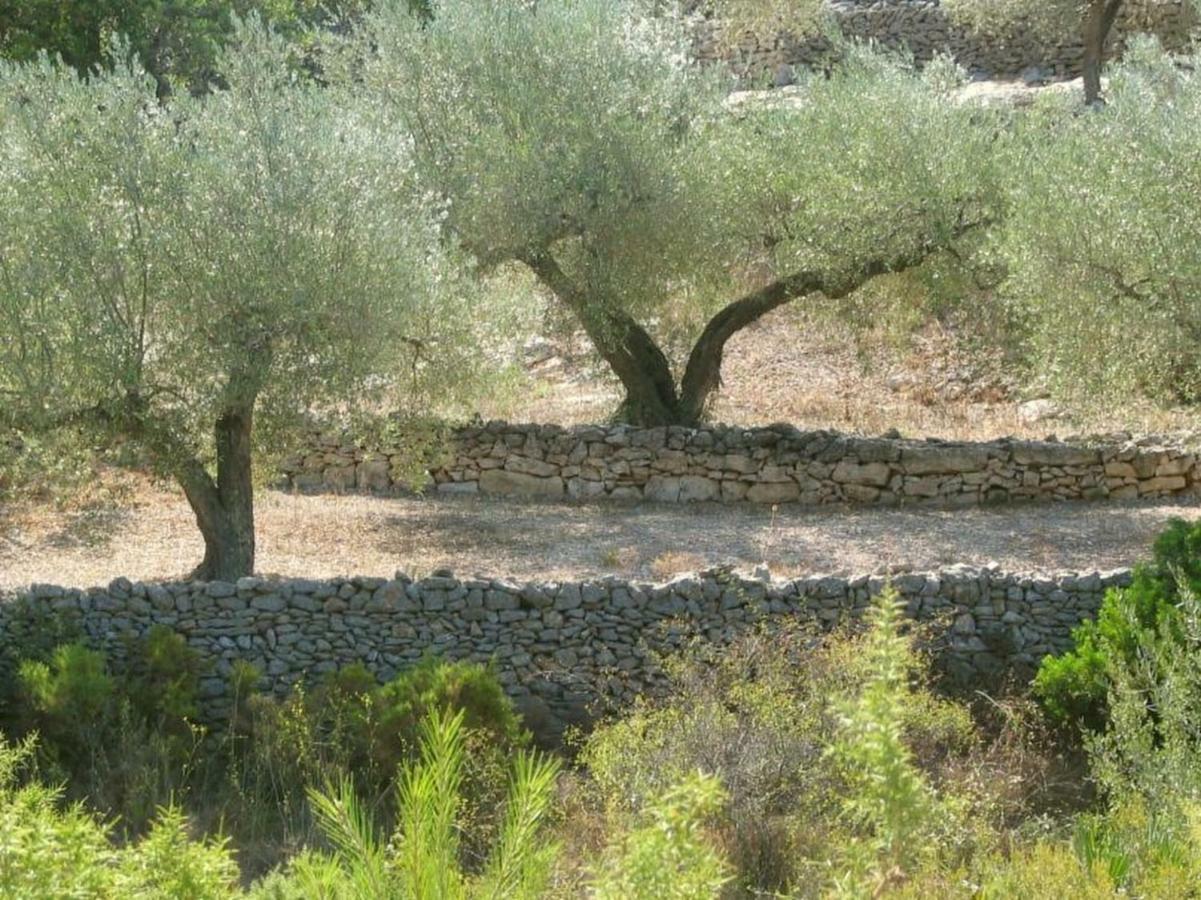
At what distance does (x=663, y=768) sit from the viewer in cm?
951

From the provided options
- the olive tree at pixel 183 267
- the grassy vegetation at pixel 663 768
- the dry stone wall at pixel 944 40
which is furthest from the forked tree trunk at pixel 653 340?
the dry stone wall at pixel 944 40

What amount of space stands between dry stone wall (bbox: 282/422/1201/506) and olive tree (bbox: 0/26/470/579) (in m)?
4.38

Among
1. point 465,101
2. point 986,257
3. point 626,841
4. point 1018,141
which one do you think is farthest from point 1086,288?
point 626,841

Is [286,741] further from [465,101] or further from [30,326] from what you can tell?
[465,101]

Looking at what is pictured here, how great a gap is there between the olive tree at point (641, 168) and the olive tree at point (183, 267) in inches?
147

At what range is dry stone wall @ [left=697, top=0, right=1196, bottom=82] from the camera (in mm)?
32781

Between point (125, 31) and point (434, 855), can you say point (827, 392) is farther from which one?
point (434, 855)

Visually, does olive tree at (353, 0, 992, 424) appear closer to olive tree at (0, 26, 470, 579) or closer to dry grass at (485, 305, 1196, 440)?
dry grass at (485, 305, 1196, 440)

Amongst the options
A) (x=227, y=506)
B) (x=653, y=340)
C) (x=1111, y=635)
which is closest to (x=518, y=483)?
(x=653, y=340)

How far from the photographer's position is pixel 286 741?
35.9ft

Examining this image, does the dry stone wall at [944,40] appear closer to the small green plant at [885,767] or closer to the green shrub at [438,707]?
the green shrub at [438,707]

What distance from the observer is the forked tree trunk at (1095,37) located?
95.1 ft

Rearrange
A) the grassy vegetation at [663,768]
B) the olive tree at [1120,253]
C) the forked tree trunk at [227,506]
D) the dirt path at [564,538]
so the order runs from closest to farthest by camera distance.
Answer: the grassy vegetation at [663,768] < the forked tree trunk at [227,506] < the olive tree at [1120,253] < the dirt path at [564,538]

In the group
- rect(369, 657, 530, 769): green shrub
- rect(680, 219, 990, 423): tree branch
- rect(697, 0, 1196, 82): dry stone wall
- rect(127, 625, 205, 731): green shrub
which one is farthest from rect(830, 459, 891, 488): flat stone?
rect(697, 0, 1196, 82): dry stone wall
